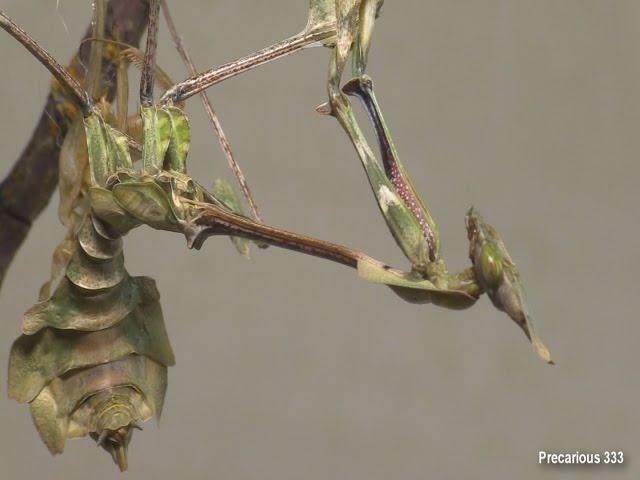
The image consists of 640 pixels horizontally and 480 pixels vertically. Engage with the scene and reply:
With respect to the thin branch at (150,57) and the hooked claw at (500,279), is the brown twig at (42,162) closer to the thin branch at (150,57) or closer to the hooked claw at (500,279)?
the thin branch at (150,57)

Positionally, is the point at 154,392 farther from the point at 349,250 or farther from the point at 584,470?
the point at 584,470

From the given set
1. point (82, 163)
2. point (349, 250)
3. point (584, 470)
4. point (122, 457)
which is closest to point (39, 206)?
point (82, 163)

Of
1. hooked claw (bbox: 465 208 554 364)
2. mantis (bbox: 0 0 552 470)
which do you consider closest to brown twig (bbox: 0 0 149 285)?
mantis (bbox: 0 0 552 470)

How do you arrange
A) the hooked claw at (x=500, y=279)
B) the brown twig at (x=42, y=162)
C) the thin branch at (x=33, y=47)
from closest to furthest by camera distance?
the hooked claw at (x=500, y=279), the thin branch at (x=33, y=47), the brown twig at (x=42, y=162)

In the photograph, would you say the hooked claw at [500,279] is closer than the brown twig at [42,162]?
Yes

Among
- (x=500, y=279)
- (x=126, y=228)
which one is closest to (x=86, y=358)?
(x=126, y=228)

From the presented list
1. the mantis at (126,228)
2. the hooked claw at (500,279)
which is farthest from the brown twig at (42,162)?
the hooked claw at (500,279)

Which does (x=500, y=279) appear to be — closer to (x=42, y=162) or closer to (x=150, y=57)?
(x=150, y=57)
